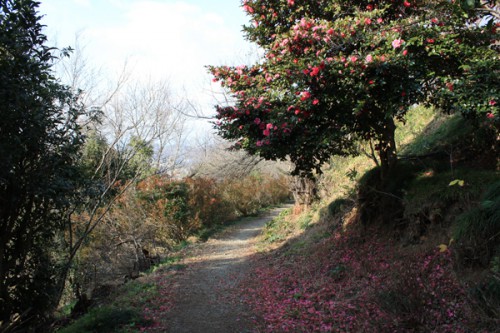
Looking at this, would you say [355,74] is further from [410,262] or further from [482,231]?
[410,262]

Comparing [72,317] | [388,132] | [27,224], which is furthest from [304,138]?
[72,317]

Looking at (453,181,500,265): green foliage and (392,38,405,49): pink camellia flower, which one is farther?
(392,38,405,49): pink camellia flower

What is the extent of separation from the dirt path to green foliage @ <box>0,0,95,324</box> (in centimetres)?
232

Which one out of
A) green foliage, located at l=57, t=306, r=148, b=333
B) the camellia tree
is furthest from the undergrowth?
green foliage, located at l=57, t=306, r=148, b=333

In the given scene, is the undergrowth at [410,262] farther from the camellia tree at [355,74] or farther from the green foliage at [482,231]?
the camellia tree at [355,74]

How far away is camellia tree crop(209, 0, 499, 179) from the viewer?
4637mm

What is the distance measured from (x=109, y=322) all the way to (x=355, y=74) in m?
5.33

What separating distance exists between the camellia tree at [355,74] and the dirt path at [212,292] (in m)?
3.00

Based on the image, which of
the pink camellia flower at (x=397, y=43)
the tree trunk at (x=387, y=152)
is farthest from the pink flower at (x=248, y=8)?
the tree trunk at (x=387, y=152)

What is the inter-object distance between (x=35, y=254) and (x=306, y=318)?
4513 millimetres

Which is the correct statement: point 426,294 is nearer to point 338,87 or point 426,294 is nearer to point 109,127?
point 338,87

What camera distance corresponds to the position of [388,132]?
6898mm

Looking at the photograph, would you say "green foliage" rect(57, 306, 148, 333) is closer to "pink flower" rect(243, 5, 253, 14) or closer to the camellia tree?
the camellia tree

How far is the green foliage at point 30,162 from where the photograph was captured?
158 inches
